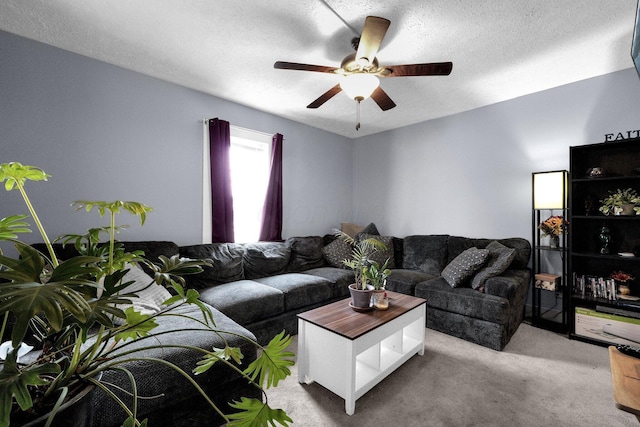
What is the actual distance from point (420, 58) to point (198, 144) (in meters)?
2.50

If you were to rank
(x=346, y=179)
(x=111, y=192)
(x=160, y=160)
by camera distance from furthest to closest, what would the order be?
(x=346, y=179) → (x=160, y=160) → (x=111, y=192)

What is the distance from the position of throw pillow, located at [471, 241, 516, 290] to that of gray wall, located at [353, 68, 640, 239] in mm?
678

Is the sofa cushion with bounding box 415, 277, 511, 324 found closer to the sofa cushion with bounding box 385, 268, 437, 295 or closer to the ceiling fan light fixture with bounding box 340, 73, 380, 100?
the sofa cushion with bounding box 385, 268, 437, 295

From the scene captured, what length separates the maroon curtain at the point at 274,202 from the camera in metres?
3.71

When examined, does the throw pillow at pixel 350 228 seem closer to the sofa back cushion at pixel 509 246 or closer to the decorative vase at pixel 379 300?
the sofa back cushion at pixel 509 246

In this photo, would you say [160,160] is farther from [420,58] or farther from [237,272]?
[420,58]

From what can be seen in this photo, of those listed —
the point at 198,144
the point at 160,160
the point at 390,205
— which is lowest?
the point at 390,205

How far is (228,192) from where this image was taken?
3.31 meters

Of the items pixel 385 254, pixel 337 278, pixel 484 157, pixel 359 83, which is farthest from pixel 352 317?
pixel 484 157

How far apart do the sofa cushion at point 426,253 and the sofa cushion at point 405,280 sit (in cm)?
16

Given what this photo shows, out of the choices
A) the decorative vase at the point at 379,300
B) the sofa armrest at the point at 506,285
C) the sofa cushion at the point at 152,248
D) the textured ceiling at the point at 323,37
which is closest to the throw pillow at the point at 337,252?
the decorative vase at the point at 379,300

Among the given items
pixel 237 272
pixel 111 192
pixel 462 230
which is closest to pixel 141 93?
pixel 111 192

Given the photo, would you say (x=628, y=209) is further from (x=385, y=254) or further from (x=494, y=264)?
(x=385, y=254)

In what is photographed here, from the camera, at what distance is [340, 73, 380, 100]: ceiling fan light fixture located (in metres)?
1.99
